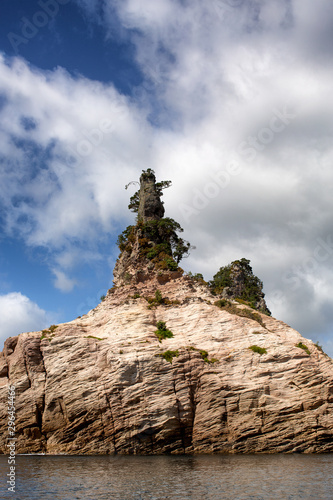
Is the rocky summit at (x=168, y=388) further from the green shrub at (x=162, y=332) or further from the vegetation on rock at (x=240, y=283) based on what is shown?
the vegetation on rock at (x=240, y=283)

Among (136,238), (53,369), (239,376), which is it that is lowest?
(239,376)

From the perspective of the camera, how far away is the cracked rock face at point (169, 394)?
1298 inches

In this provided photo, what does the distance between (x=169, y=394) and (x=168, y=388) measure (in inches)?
20.7

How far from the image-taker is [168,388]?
114 ft

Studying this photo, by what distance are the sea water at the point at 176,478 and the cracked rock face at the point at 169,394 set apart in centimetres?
352

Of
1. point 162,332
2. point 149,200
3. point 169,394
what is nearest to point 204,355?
point 169,394

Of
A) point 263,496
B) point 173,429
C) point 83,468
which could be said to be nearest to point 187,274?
point 173,429

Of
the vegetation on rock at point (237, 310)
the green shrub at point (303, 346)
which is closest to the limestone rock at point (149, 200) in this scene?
the vegetation on rock at point (237, 310)

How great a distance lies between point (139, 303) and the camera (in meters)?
46.2

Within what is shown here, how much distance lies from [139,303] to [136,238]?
1518cm

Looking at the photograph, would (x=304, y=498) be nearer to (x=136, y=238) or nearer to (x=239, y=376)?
(x=239, y=376)

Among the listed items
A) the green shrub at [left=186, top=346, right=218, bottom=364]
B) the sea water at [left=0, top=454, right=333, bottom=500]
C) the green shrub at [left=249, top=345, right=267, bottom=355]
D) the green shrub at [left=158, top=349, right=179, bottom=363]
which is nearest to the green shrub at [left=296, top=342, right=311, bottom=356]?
the green shrub at [left=249, top=345, right=267, bottom=355]

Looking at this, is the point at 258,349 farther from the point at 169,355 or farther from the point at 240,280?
the point at 240,280

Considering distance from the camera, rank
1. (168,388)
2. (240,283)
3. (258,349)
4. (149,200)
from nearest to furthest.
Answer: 1. (168,388)
2. (258,349)
3. (149,200)
4. (240,283)
